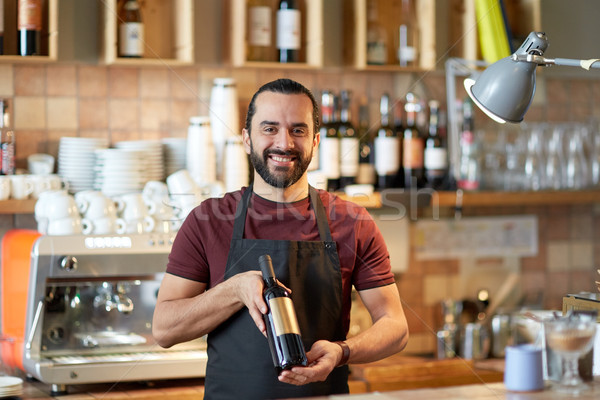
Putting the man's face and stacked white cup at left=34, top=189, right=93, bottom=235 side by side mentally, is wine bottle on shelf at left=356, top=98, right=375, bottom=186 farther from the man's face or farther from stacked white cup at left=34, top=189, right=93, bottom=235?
the man's face

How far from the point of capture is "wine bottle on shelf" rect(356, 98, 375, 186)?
2838mm

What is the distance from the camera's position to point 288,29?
2633mm

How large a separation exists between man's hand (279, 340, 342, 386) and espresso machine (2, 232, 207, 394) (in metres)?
0.78

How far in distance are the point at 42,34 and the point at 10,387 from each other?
40.9 inches

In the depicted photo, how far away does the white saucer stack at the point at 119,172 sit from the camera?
241cm

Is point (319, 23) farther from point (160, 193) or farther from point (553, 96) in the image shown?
point (553, 96)

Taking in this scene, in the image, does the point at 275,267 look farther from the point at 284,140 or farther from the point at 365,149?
the point at 365,149

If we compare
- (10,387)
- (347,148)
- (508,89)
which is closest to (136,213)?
(10,387)

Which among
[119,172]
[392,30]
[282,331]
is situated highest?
[392,30]

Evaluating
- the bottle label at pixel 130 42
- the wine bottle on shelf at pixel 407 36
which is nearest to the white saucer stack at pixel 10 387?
the bottle label at pixel 130 42

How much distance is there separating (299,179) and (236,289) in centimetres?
28

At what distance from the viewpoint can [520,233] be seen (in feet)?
10.8

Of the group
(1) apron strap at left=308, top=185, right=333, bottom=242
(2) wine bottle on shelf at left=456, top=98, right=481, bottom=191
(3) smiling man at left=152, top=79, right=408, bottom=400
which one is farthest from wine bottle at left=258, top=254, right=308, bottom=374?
(2) wine bottle on shelf at left=456, top=98, right=481, bottom=191

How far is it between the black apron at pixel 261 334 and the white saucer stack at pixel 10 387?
64cm
